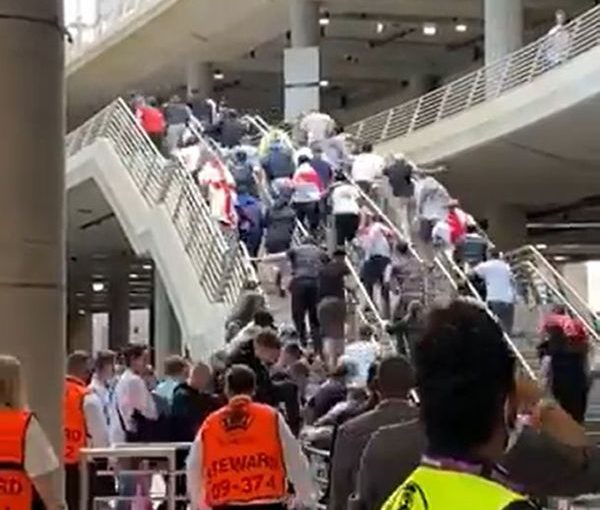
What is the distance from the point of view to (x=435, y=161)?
30.5 meters

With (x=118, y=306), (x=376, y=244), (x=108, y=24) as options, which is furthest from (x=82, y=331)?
(x=376, y=244)

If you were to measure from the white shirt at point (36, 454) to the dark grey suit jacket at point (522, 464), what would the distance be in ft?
4.92

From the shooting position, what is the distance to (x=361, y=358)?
39.7 ft

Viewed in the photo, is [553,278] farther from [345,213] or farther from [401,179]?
[345,213]

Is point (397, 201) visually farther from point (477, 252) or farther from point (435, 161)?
point (435, 161)

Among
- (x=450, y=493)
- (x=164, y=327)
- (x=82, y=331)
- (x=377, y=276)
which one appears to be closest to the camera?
(x=450, y=493)

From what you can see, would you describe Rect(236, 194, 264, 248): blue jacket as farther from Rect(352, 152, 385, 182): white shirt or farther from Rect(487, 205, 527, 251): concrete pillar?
Rect(487, 205, 527, 251): concrete pillar

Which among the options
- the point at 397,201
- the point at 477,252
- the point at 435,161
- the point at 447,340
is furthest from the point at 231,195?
the point at 447,340

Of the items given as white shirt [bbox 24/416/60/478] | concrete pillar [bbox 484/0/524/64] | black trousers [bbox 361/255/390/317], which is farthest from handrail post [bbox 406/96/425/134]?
white shirt [bbox 24/416/60/478]

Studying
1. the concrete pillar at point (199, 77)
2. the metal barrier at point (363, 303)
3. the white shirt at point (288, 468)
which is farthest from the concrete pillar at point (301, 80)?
the white shirt at point (288, 468)

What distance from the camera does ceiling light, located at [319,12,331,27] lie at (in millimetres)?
40562

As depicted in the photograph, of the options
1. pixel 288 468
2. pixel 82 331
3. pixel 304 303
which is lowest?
pixel 288 468

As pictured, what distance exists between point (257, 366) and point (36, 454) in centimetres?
406

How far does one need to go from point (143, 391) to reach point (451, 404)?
8993 millimetres
